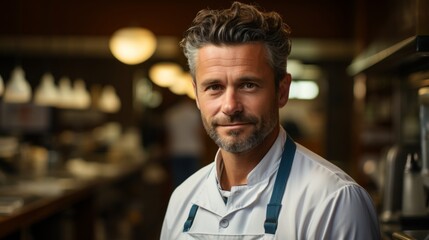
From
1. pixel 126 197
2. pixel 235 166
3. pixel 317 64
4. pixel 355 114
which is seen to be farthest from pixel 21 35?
pixel 317 64

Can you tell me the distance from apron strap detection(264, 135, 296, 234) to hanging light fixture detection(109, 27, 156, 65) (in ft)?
18.2

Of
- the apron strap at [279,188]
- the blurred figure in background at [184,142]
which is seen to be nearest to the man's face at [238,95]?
the apron strap at [279,188]

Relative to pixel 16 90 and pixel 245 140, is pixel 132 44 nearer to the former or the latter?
pixel 16 90

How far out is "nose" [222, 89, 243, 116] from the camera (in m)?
1.95

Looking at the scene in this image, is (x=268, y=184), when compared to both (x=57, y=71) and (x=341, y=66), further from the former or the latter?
(x=341, y=66)

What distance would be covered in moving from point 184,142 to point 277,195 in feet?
23.5

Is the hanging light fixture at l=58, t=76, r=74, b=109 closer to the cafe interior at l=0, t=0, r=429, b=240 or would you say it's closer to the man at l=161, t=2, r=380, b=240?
the cafe interior at l=0, t=0, r=429, b=240

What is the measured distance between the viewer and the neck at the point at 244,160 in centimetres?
211

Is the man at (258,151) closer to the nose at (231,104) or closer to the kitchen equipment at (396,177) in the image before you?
the nose at (231,104)

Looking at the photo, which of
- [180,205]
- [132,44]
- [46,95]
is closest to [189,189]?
[180,205]

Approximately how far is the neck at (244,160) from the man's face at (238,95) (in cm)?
10

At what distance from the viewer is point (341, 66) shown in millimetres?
15266

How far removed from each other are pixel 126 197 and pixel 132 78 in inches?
222

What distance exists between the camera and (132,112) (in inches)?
543
